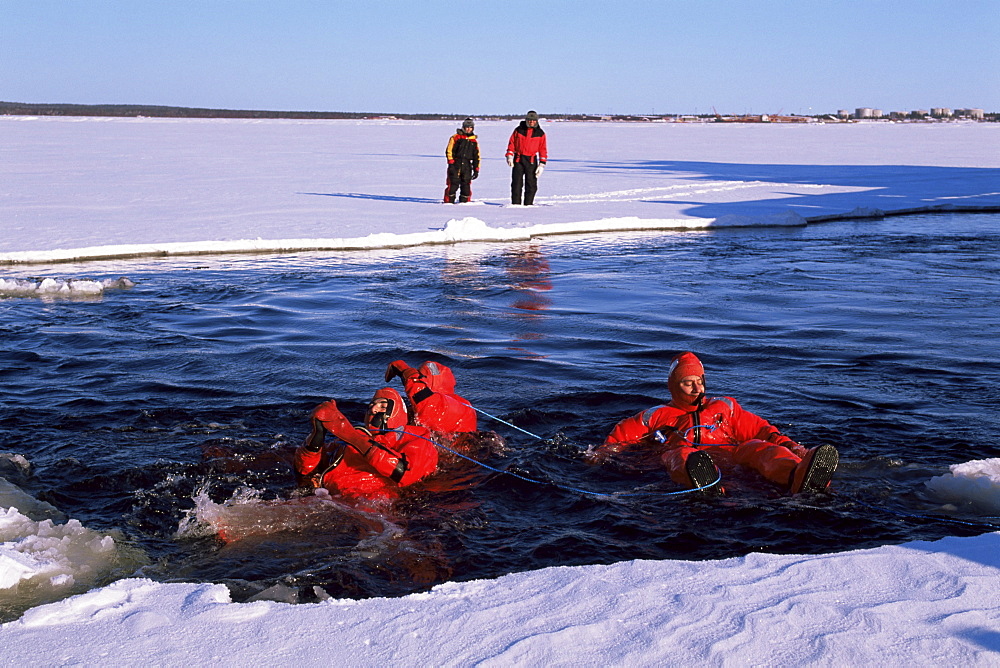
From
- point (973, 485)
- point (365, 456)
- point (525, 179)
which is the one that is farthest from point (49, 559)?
point (525, 179)

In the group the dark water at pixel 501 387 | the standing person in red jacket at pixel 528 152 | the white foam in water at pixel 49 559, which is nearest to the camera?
the white foam in water at pixel 49 559

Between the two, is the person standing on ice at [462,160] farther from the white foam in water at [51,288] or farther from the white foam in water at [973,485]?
the white foam in water at [973,485]

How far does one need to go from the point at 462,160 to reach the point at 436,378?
11242 millimetres

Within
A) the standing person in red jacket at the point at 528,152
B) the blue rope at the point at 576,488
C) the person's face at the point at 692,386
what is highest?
the standing person in red jacket at the point at 528,152

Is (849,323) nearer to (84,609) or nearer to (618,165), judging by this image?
(84,609)

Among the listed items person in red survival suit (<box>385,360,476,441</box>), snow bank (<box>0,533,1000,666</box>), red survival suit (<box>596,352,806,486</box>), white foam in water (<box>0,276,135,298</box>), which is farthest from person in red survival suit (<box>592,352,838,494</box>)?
white foam in water (<box>0,276,135,298</box>)

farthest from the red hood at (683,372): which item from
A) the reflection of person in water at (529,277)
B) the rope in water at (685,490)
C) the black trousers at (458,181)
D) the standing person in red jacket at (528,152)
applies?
the black trousers at (458,181)

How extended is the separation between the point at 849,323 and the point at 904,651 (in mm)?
5912

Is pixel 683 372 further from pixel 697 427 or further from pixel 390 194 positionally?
pixel 390 194

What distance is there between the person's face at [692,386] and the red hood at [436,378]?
54.2 inches

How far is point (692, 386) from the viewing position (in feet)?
17.4

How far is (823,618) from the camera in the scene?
10.6ft

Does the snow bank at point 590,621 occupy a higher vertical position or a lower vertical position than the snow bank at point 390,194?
lower

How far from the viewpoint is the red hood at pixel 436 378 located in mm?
5715
